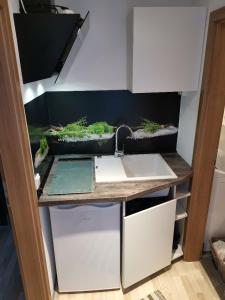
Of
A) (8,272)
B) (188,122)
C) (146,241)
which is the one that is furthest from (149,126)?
(8,272)

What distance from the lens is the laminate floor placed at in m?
1.84

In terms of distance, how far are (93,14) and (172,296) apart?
222cm

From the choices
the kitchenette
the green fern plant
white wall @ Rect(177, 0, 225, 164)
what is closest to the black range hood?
the kitchenette

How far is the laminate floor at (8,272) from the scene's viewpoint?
184cm

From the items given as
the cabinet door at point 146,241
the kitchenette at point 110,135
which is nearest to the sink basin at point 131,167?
the kitchenette at point 110,135

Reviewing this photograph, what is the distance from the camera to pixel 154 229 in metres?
1.73

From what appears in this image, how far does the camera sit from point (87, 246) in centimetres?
168

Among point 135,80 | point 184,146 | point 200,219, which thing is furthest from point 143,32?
point 200,219

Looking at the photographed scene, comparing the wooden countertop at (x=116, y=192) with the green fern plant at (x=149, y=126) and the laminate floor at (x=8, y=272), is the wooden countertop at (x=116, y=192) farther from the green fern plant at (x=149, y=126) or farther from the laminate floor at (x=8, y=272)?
the laminate floor at (x=8, y=272)

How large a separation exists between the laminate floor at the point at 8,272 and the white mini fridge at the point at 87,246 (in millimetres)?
365

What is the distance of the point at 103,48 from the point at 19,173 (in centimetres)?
116

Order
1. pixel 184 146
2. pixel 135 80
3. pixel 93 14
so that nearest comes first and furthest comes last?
pixel 135 80, pixel 93 14, pixel 184 146

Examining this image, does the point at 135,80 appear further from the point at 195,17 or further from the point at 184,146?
the point at 184,146

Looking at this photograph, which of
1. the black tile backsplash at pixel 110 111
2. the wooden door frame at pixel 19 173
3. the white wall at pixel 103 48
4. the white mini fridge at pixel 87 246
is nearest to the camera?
the wooden door frame at pixel 19 173
